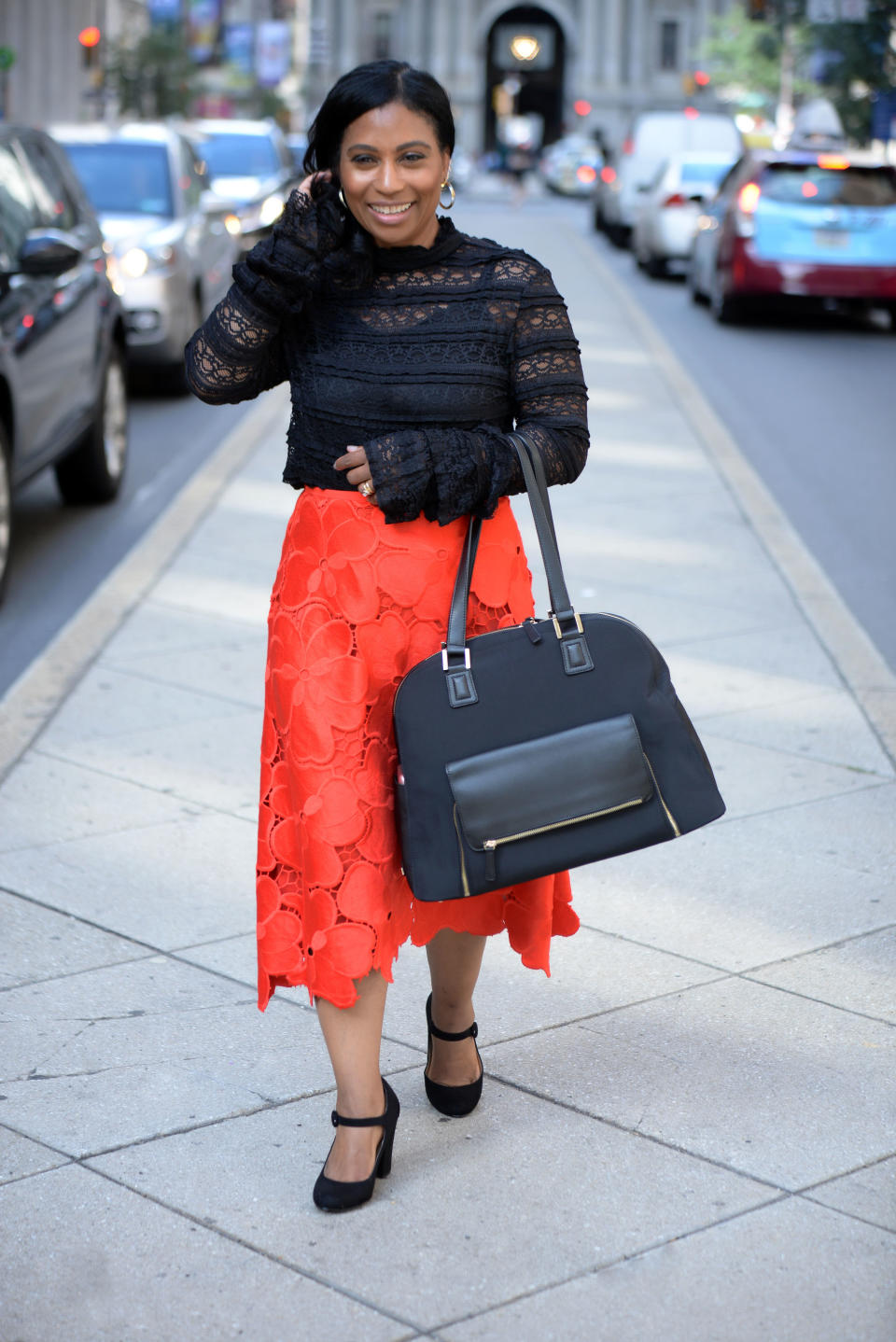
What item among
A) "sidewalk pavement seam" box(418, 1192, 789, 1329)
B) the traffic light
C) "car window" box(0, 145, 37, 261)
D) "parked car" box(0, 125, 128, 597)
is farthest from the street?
the traffic light

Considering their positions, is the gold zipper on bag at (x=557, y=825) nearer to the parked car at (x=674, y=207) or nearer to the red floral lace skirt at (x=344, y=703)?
the red floral lace skirt at (x=344, y=703)

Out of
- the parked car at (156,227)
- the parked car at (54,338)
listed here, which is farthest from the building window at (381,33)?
the parked car at (54,338)

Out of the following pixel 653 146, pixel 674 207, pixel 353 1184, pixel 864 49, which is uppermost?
pixel 353 1184

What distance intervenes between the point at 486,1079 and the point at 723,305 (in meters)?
14.9

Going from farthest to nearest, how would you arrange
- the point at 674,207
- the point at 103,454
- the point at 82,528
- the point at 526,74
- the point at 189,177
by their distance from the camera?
the point at 526,74 < the point at 674,207 < the point at 189,177 < the point at 103,454 < the point at 82,528

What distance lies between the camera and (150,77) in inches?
1462

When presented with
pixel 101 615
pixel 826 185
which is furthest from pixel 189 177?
pixel 101 615

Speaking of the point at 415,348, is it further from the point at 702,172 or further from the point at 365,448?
the point at 702,172

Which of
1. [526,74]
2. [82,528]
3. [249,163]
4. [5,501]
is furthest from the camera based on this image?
[526,74]

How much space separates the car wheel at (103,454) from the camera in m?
9.07

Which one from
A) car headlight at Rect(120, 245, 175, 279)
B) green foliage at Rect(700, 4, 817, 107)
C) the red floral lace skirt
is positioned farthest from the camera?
green foliage at Rect(700, 4, 817, 107)

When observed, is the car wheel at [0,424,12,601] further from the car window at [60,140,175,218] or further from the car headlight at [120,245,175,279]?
the car window at [60,140,175,218]

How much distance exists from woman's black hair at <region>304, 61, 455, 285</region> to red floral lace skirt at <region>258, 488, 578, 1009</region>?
39cm

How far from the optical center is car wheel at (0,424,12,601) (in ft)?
23.2
